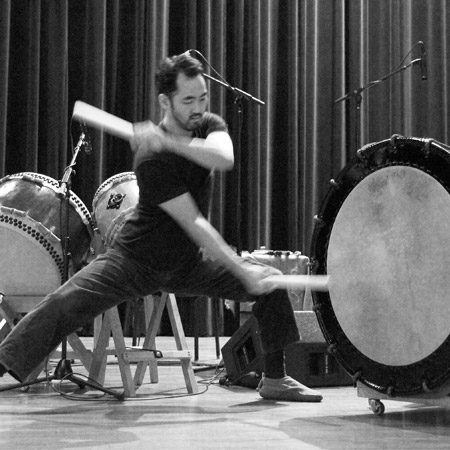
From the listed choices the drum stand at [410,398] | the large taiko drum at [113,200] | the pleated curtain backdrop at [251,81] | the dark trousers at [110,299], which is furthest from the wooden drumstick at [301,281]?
the pleated curtain backdrop at [251,81]

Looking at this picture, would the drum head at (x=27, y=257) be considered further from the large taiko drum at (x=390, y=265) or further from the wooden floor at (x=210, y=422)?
the large taiko drum at (x=390, y=265)

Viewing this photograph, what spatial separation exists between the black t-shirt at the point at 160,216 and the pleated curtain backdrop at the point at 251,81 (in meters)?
2.58

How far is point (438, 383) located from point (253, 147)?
3.95 m

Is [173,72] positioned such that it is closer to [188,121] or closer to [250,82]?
[188,121]

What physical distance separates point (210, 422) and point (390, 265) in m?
0.72

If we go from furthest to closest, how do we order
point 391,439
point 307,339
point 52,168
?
point 52,168 → point 307,339 → point 391,439

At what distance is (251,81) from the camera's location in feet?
20.2

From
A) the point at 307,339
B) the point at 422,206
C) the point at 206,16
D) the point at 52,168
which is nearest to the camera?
the point at 422,206

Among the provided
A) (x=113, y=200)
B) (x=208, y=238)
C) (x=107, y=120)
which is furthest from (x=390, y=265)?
(x=113, y=200)

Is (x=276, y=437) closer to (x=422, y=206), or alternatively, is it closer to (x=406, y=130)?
(x=422, y=206)

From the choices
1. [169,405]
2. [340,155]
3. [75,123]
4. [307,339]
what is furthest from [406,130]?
[169,405]

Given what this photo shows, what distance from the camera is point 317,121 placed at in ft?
21.0

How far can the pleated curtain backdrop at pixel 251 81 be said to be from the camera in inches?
221

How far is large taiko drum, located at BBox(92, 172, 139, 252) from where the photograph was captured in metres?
3.52
